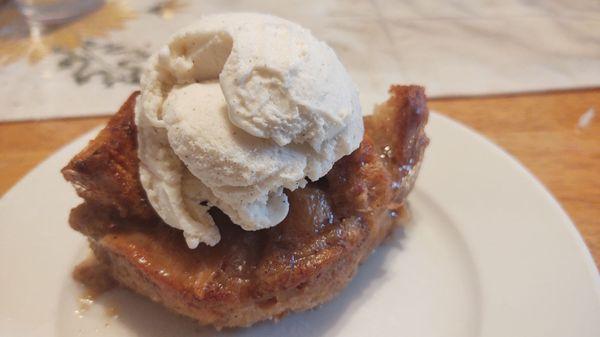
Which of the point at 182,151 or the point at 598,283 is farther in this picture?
the point at 598,283

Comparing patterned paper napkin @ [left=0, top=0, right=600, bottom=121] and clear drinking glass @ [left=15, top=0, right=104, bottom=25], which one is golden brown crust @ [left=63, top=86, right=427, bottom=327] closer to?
patterned paper napkin @ [left=0, top=0, right=600, bottom=121]

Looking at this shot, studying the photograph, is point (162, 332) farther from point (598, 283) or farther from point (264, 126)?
point (598, 283)

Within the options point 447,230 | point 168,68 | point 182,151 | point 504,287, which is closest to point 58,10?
point 168,68

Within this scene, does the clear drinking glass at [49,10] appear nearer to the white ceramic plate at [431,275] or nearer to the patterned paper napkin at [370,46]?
the patterned paper napkin at [370,46]

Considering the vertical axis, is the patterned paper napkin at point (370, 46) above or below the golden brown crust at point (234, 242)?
below

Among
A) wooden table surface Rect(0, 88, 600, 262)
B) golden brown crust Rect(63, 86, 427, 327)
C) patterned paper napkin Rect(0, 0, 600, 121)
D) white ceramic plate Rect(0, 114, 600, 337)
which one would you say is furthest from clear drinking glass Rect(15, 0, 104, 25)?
golden brown crust Rect(63, 86, 427, 327)

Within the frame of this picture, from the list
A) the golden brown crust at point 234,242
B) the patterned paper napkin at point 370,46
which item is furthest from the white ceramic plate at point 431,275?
the patterned paper napkin at point 370,46
